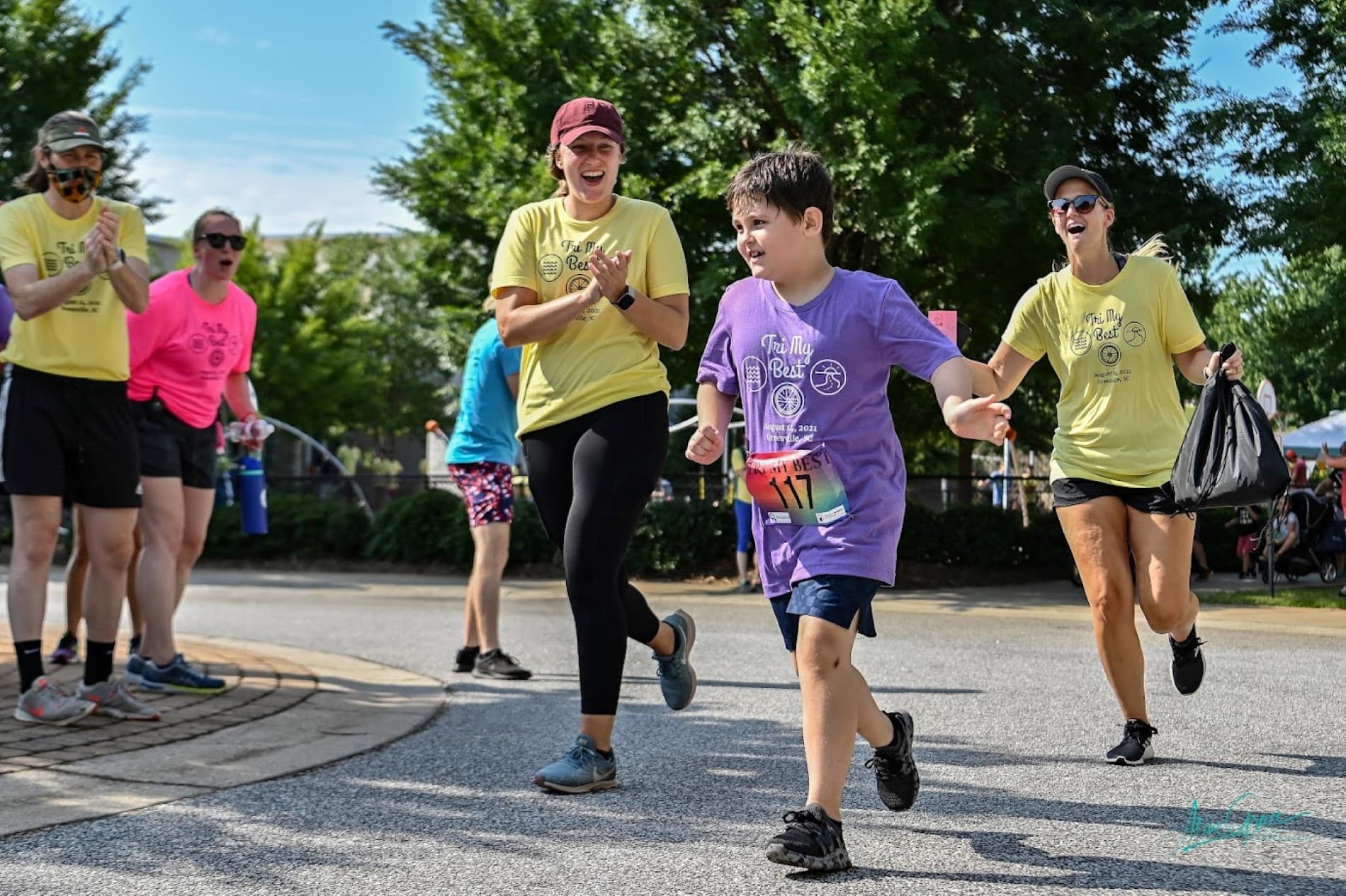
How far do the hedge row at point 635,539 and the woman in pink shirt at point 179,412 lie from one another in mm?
9587

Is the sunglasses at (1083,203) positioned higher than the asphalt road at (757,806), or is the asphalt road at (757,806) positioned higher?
the sunglasses at (1083,203)

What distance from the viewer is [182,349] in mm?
6766

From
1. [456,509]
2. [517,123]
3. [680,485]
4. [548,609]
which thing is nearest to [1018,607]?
[548,609]

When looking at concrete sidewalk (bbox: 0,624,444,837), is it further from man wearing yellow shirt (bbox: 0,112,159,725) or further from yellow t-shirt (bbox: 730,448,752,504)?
yellow t-shirt (bbox: 730,448,752,504)

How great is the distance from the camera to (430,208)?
18.6 meters

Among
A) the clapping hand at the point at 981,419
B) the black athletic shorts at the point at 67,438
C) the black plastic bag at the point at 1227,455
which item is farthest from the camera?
the black athletic shorts at the point at 67,438

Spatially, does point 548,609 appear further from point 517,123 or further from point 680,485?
point 517,123

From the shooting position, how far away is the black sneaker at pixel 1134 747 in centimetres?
517

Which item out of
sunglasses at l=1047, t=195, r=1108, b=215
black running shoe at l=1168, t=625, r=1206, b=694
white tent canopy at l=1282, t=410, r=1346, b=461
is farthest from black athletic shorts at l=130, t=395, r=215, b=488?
white tent canopy at l=1282, t=410, r=1346, b=461

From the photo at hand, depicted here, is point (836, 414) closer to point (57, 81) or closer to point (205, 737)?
point (205, 737)

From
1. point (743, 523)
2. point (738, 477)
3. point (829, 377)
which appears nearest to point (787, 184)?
point (829, 377)

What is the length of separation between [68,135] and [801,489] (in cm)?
343

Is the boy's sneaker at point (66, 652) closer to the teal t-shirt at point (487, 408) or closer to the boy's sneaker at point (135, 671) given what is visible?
the boy's sneaker at point (135, 671)
